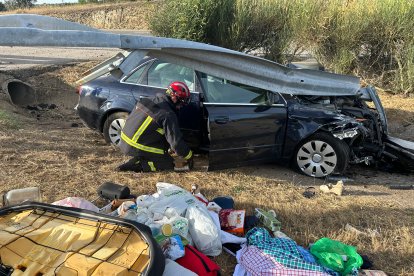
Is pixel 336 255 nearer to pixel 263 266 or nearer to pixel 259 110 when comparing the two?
pixel 263 266

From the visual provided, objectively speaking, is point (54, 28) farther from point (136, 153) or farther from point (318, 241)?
point (318, 241)

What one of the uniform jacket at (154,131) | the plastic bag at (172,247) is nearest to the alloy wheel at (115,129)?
the uniform jacket at (154,131)

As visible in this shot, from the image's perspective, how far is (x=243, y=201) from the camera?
15.4ft

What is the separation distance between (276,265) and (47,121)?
7.15 metres

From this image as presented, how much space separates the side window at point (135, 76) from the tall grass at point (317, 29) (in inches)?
215

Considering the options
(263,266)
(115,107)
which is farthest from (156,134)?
(263,266)

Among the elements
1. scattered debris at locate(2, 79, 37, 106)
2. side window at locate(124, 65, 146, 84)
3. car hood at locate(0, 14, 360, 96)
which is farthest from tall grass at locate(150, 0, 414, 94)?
side window at locate(124, 65, 146, 84)

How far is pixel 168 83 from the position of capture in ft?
19.6

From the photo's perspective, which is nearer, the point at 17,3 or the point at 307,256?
the point at 307,256

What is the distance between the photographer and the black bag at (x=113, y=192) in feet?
14.2

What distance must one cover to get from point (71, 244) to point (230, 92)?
11.2 ft

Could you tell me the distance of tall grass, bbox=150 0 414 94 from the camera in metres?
10.9

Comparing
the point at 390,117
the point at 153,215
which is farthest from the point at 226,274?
the point at 390,117

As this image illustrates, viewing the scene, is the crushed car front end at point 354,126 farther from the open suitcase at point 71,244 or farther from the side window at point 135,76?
the open suitcase at point 71,244
